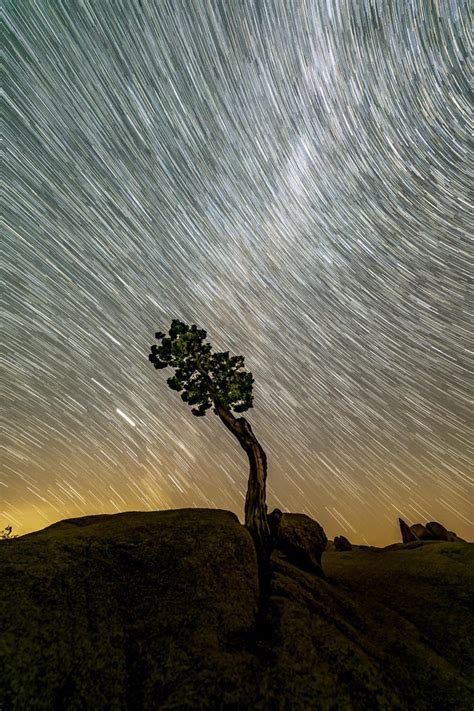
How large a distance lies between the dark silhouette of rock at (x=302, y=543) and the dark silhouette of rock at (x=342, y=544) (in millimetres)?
21800

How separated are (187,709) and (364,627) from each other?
8.70m

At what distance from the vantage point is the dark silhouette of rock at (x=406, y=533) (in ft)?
131

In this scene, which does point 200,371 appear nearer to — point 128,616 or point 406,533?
point 128,616

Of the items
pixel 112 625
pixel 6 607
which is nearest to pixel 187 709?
pixel 112 625

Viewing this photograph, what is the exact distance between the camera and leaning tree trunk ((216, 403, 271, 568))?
16.4 meters

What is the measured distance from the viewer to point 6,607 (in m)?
11.1

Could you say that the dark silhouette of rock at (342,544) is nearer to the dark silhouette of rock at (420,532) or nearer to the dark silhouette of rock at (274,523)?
the dark silhouette of rock at (420,532)

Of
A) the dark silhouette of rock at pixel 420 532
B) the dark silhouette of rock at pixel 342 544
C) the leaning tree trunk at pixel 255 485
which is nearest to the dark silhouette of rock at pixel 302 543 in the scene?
the leaning tree trunk at pixel 255 485

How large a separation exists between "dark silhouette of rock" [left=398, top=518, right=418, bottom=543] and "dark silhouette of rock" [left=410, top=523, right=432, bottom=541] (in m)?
1.18

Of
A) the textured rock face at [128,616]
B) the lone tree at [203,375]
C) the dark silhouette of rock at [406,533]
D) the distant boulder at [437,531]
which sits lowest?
the textured rock face at [128,616]

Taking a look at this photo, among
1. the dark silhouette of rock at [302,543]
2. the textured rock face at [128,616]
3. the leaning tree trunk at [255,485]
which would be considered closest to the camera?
the textured rock face at [128,616]

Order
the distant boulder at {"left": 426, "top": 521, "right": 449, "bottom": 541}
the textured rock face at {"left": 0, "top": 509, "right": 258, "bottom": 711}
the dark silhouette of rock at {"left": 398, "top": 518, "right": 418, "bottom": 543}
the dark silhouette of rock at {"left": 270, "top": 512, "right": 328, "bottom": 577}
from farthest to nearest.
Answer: the distant boulder at {"left": 426, "top": 521, "right": 449, "bottom": 541} → the dark silhouette of rock at {"left": 398, "top": 518, "right": 418, "bottom": 543} → the dark silhouette of rock at {"left": 270, "top": 512, "right": 328, "bottom": 577} → the textured rock face at {"left": 0, "top": 509, "right": 258, "bottom": 711}

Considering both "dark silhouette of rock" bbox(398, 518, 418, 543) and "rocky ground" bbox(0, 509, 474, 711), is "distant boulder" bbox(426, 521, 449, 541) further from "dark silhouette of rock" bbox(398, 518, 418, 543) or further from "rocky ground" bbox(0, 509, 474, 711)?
"rocky ground" bbox(0, 509, 474, 711)

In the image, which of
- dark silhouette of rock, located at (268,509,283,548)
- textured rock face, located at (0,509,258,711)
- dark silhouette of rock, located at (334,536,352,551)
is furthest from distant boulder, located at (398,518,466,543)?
textured rock face, located at (0,509,258,711)
